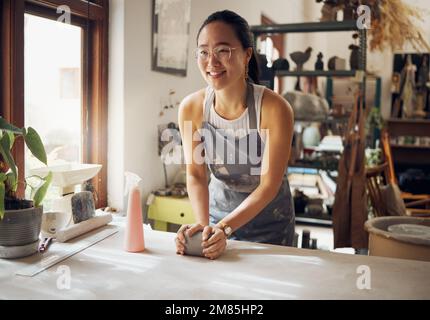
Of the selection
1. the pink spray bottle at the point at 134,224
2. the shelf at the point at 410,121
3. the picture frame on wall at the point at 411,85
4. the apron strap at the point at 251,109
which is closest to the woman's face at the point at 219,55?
the apron strap at the point at 251,109

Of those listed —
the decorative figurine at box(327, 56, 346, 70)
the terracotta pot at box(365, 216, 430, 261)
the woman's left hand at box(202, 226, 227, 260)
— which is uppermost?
the decorative figurine at box(327, 56, 346, 70)

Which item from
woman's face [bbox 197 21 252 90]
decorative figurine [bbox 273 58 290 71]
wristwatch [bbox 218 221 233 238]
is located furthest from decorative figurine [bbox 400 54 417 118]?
wristwatch [bbox 218 221 233 238]

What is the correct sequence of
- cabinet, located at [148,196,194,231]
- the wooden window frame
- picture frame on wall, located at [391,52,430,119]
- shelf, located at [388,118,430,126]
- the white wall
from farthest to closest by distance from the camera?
picture frame on wall, located at [391,52,430,119] < shelf, located at [388,118,430,126] < cabinet, located at [148,196,194,231] < the white wall < the wooden window frame

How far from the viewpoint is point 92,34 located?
230 centimetres

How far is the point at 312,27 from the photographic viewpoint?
337 centimetres

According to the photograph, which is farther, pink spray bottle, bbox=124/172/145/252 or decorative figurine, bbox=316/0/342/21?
decorative figurine, bbox=316/0/342/21

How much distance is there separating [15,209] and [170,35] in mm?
1883

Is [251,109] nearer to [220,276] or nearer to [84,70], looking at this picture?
[220,276]

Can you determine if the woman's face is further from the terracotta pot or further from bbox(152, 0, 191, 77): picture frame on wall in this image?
bbox(152, 0, 191, 77): picture frame on wall

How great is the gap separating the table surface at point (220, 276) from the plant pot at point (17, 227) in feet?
0.17

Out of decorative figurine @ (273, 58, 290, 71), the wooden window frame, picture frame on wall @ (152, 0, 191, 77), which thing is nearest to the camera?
the wooden window frame

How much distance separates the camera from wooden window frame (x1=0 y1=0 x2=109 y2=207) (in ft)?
5.76

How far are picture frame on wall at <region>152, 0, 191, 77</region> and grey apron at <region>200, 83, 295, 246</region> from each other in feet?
4.00

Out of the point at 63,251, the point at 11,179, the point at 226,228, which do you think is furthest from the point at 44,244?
the point at 226,228
